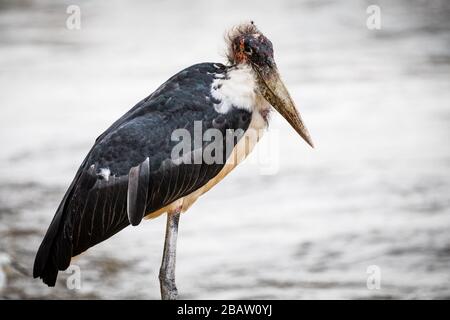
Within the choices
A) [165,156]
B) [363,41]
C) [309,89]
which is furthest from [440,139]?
[165,156]

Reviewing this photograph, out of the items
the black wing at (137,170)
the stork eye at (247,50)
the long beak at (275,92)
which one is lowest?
the black wing at (137,170)

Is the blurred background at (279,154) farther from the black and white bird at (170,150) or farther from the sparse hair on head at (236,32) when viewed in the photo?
the black and white bird at (170,150)

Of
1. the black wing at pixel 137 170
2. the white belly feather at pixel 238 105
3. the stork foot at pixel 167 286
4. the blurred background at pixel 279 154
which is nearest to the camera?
the black wing at pixel 137 170

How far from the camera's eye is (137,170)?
4160mm

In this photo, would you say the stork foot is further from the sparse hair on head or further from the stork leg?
the sparse hair on head

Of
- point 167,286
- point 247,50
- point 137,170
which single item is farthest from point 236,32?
point 167,286

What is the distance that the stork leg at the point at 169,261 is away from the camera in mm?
4348

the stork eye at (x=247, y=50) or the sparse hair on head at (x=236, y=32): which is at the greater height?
the sparse hair on head at (x=236, y=32)

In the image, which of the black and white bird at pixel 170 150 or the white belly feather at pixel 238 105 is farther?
the white belly feather at pixel 238 105

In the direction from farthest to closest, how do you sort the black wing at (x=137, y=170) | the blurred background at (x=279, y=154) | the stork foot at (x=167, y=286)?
the blurred background at (x=279, y=154) → the stork foot at (x=167, y=286) → the black wing at (x=137, y=170)

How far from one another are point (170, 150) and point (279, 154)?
13.2 ft

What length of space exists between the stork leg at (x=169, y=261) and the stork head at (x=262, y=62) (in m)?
0.68

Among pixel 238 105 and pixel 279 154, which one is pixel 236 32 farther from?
pixel 279 154

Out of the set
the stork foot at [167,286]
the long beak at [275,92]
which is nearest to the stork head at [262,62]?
the long beak at [275,92]
